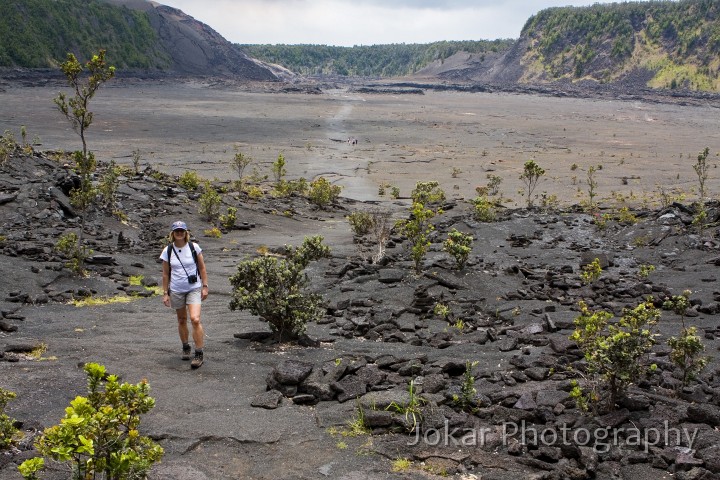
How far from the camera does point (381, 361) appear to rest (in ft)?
24.2

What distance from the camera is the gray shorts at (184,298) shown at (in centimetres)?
742

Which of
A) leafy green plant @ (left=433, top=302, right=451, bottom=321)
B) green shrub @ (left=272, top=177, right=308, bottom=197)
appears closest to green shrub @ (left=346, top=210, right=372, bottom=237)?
green shrub @ (left=272, top=177, right=308, bottom=197)

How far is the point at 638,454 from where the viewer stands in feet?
16.4

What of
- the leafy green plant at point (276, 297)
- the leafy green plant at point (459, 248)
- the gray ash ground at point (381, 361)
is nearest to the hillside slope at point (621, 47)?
the leafy green plant at point (459, 248)

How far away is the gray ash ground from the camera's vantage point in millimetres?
5148

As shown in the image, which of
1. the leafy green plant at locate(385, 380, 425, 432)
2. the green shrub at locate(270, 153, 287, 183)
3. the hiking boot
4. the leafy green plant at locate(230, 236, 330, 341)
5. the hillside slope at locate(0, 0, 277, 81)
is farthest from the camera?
the hillside slope at locate(0, 0, 277, 81)

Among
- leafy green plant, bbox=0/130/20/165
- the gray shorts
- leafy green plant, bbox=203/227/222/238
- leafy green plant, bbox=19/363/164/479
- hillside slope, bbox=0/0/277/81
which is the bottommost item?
leafy green plant, bbox=203/227/222/238

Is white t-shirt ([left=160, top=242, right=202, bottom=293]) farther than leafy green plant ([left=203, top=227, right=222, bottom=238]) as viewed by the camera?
No

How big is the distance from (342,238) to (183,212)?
4.62 m

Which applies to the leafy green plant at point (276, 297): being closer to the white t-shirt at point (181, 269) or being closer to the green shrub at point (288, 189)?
the white t-shirt at point (181, 269)

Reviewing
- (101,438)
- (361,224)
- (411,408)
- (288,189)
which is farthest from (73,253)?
(288,189)

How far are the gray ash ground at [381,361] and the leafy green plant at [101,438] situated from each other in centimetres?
95

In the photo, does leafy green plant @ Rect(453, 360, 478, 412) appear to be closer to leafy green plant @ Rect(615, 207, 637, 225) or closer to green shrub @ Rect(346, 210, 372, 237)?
green shrub @ Rect(346, 210, 372, 237)

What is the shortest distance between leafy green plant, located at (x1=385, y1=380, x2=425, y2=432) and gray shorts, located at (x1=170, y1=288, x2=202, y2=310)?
272 cm
